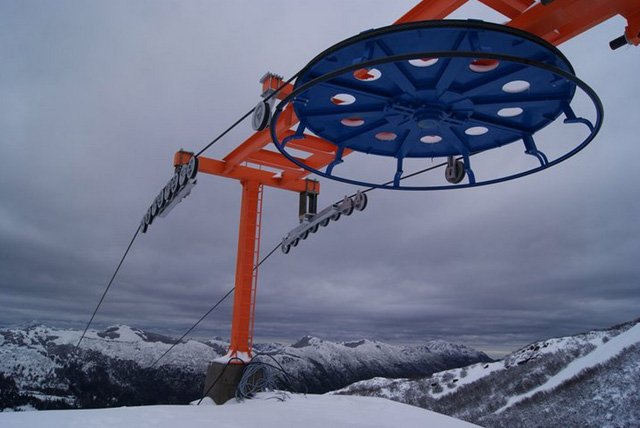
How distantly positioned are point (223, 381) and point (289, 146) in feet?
21.7

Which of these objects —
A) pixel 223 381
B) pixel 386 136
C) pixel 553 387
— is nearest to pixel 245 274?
pixel 223 381

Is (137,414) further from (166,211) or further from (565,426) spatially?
(565,426)

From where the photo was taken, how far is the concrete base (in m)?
11.8

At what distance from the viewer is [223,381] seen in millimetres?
11883

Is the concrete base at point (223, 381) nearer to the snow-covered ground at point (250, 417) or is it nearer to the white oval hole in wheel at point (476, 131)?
the snow-covered ground at point (250, 417)

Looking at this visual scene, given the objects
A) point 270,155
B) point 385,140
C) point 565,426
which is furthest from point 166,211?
point 565,426

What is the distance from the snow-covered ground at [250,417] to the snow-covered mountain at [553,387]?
195 ft

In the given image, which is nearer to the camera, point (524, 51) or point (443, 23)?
point (443, 23)

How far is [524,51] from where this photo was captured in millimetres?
4789

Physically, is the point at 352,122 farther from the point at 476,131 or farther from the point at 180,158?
the point at 180,158

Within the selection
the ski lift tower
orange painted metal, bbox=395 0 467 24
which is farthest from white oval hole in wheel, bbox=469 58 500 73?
orange painted metal, bbox=395 0 467 24

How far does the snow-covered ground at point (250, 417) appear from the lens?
7027 mm

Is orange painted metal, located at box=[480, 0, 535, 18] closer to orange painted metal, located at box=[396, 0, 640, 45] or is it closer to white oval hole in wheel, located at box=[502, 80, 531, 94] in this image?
orange painted metal, located at box=[396, 0, 640, 45]

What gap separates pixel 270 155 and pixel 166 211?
3383 mm
